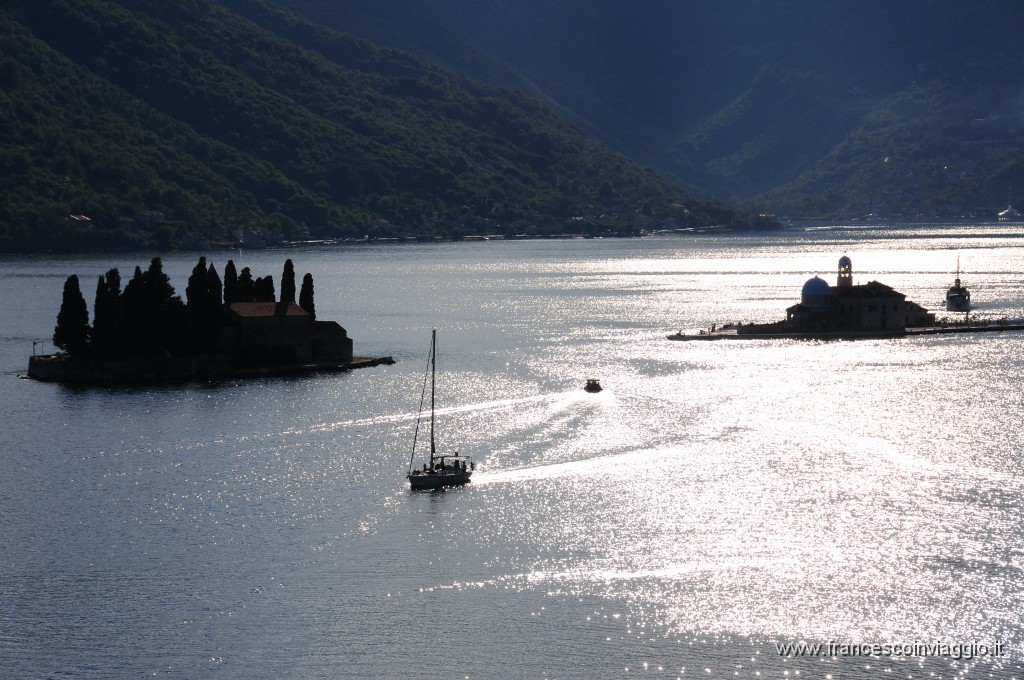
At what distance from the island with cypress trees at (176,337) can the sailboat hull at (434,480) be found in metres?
42.1

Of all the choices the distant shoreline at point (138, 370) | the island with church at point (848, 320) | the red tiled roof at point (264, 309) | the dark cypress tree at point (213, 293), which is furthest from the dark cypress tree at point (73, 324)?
the island with church at point (848, 320)

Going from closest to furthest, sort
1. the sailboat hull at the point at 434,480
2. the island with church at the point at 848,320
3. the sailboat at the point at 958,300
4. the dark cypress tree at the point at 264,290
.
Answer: the sailboat hull at the point at 434,480
the dark cypress tree at the point at 264,290
the island with church at the point at 848,320
the sailboat at the point at 958,300

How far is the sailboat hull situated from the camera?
257 ft

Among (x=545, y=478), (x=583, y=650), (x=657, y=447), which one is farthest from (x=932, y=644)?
(x=657, y=447)

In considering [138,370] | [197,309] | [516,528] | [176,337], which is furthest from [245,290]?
[516,528]

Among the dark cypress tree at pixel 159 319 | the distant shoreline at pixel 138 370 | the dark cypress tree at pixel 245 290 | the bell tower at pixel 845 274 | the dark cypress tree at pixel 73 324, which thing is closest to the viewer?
the distant shoreline at pixel 138 370

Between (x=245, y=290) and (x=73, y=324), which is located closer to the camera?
(x=73, y=324)

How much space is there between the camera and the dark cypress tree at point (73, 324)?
116 metres

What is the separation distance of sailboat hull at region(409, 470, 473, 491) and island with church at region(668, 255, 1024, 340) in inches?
2833

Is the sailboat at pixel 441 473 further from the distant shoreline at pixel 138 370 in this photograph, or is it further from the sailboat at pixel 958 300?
the sailboat at pixel 958 300

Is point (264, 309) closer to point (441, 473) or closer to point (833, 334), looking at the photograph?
point (441, 473)

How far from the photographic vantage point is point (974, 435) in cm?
9225

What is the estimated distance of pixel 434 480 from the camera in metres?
78.2

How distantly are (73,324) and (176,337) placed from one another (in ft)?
24.2
